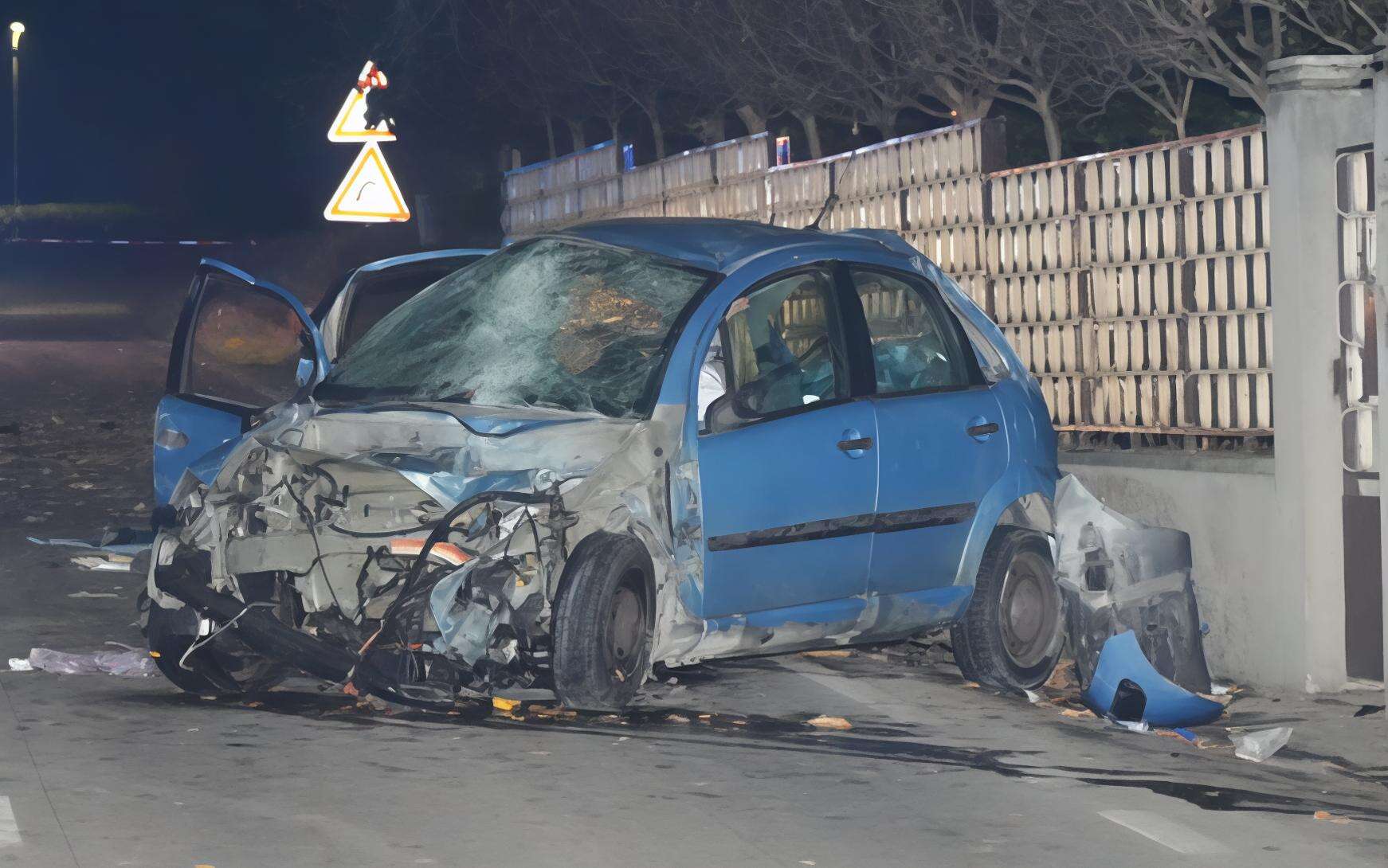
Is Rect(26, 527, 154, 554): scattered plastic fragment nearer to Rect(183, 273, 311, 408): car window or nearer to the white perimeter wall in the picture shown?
the white perimeter wall

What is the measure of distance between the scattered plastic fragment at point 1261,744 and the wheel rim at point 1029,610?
1.26m

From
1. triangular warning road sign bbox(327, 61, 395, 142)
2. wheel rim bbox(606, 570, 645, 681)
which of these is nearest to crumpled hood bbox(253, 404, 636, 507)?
wheel rim bbox(606, 570, 645, 681)

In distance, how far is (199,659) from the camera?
738 centimetres

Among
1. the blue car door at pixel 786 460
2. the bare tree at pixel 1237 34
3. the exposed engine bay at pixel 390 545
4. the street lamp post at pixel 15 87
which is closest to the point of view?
the exposed engine bay at pixel 390 545

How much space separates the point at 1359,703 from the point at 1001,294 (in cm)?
319

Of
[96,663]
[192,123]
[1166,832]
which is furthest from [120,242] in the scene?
[1166,832]

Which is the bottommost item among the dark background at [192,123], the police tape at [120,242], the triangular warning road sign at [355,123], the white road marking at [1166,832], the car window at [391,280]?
the white road marking at [1166,832]

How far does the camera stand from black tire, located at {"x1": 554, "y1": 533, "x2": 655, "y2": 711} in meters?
6.84

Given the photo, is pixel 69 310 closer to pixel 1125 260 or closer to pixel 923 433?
pixel 1125 260

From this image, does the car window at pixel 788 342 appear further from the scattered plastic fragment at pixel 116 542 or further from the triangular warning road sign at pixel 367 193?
the triangular warning road sign at pixel 367 193

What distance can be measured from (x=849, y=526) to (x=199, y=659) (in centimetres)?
233

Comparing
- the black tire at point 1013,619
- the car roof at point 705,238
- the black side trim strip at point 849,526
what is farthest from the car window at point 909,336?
the black tire at point 1013,619

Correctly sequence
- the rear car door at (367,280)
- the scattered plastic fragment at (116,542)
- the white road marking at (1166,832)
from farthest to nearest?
the scattered plastic fragment at (116,542)
the rear car door at (367,280)
the white road marking at (1166,832)

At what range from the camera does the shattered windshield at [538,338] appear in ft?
24.4
